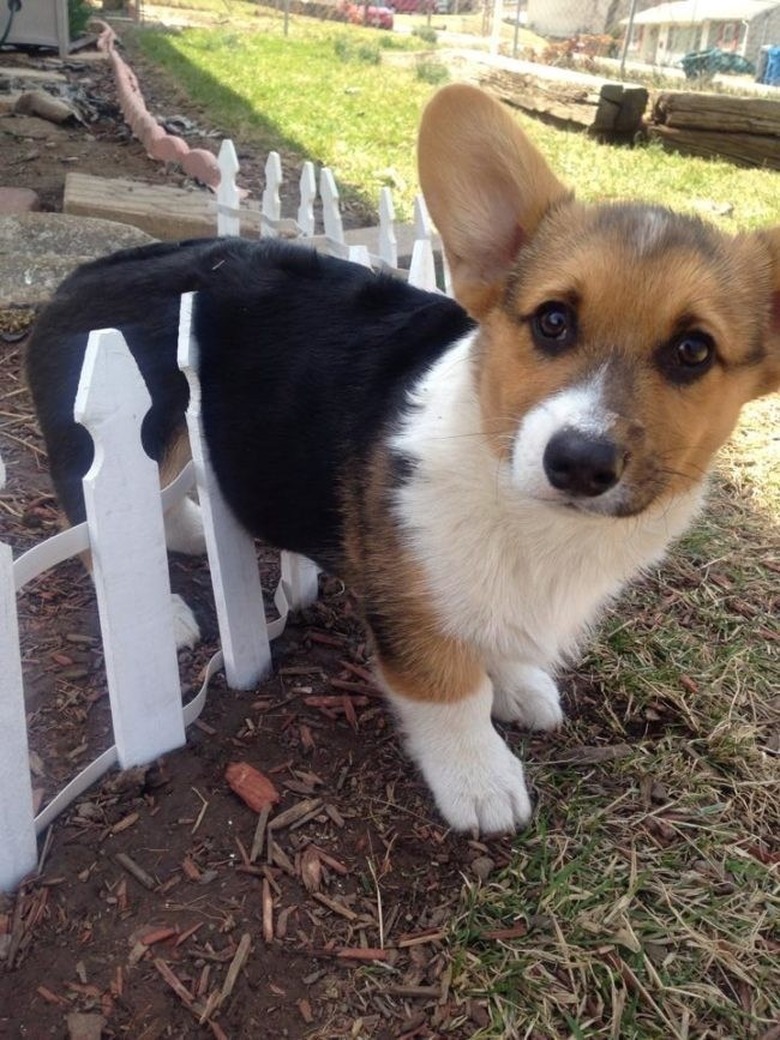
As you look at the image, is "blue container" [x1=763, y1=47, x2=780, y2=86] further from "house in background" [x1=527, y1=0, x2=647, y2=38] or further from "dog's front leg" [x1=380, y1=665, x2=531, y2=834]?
"dog's front leg" [x1=380, y1=665, x2=531, y2=834]

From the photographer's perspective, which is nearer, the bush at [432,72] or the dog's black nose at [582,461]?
the dog's black nose at [582,461]

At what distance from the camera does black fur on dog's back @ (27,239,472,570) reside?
2.84 meters

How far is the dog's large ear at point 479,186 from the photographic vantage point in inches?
96.2

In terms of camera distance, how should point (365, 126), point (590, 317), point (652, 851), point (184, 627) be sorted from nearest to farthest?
1. point (590, 317)
2. point (652, 851)
3. point (184, 627)
4. point (365, 126)

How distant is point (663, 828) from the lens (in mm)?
2709

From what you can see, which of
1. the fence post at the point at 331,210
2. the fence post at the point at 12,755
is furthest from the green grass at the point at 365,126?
the fence post at the point at 12,755

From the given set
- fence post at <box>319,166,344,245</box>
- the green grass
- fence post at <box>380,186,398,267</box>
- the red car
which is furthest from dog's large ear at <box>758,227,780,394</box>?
the red car

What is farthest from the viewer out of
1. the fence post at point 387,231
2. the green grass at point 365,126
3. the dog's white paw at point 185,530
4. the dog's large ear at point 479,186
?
the green grass at point 365,126

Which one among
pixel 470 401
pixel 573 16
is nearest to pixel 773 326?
pixel 470 401

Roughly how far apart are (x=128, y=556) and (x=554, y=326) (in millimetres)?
1148

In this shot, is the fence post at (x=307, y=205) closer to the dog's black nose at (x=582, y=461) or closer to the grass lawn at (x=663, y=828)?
the grass lawn at (x=663, y=828)

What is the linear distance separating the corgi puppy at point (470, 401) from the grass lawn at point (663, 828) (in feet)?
0.65

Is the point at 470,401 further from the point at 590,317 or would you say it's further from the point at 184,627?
the point at 184,627

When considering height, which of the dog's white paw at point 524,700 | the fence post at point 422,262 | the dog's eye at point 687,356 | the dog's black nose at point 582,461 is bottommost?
the dog's white paw at point 524,700
